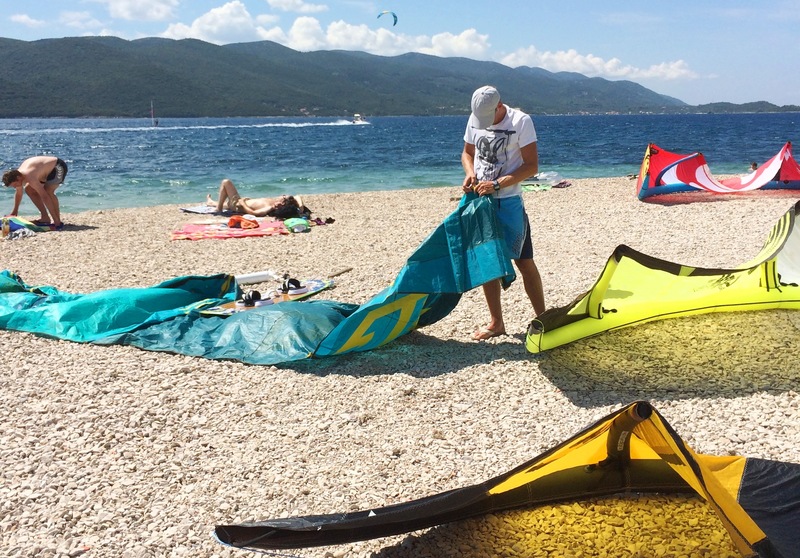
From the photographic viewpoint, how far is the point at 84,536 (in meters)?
3.06

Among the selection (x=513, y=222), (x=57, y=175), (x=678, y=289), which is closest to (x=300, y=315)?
(x=513, y=222)

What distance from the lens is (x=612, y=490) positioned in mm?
3250

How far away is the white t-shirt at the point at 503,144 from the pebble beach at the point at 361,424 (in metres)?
1.36

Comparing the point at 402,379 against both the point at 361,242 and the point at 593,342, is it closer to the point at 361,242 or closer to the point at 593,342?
the point at 593,342

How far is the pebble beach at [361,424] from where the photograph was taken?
9.98 ft

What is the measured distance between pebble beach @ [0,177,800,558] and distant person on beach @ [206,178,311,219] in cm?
617

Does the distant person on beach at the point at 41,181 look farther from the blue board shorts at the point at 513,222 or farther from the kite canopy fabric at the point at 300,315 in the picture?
the blue board shorts at the point at 513,222

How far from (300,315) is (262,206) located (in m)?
8.21

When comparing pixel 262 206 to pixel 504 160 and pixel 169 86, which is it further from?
pixel 169 86

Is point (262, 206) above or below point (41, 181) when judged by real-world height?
below

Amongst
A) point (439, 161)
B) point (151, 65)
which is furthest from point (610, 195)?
point (151, 65)

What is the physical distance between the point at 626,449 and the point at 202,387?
9.43ft

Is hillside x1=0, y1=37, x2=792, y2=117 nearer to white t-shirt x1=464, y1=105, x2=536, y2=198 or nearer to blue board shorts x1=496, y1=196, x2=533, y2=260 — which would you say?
white t-shirt x1=464, y1=105, x2=536, y2=198

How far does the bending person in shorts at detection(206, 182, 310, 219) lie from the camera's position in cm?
1273
